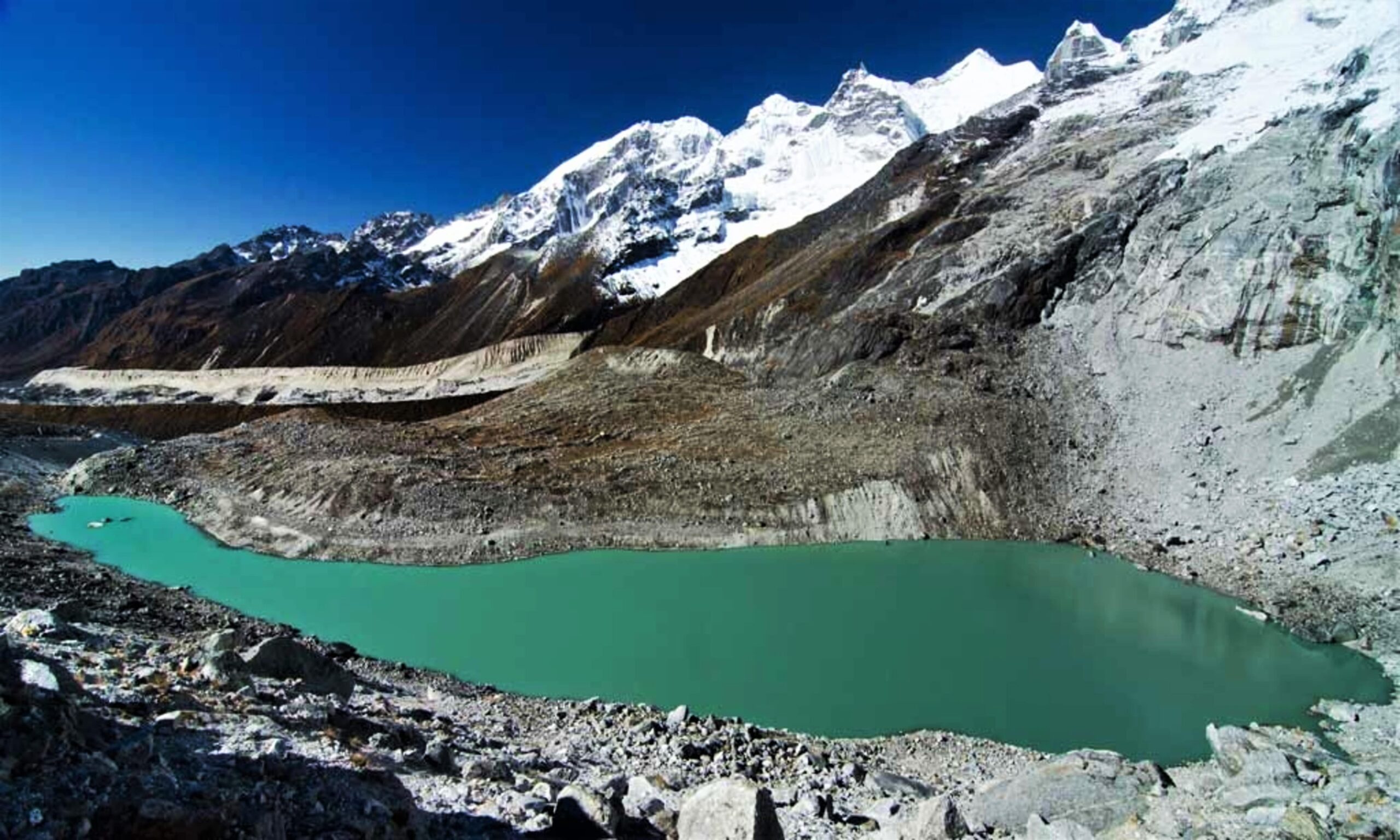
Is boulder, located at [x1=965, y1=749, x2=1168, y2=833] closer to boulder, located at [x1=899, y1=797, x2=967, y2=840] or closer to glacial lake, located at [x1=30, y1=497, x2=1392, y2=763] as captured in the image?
boulder, located at [x1=899, y1=797, x2=967, y2=840]

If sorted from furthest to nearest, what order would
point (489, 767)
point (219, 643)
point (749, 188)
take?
1. point (749, 188)
2. point (219, 643)
3. point (489, 767)

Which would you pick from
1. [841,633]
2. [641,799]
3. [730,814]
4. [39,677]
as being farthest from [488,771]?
[841,633]

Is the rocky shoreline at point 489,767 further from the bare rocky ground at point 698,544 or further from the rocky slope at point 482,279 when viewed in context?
the rocky slope at point 482,279

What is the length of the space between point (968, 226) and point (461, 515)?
42.0 m

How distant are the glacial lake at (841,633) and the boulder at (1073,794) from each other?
6.03 metres

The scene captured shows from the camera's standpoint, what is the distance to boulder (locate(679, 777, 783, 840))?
332 inches

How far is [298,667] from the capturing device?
1362 centimetres

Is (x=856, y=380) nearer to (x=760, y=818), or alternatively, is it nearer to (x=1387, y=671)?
(x=1387, y=671)

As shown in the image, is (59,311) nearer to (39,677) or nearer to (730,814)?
(39,677)

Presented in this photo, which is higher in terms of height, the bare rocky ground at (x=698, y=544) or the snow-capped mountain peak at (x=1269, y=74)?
the snow-capped mountain peak at (x=1269, y=74)

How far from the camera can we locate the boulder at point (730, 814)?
332 inches

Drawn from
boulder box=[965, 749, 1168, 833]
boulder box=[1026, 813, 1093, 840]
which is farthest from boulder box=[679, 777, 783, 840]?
boulder box=[965, 749, 1168, 833]

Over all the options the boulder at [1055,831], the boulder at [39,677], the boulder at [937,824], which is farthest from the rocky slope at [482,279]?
the boulder at [39,677]

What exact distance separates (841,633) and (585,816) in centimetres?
1725
